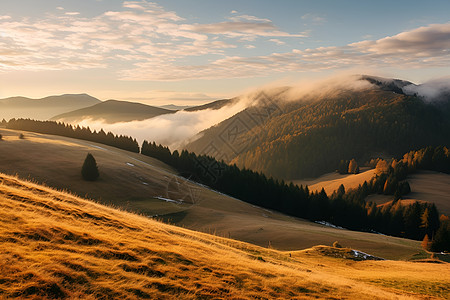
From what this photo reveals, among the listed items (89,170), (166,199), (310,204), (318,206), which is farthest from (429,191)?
(89,170)

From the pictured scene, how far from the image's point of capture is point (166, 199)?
79.1 meters

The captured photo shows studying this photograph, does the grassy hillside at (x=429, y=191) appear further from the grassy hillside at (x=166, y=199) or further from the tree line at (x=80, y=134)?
the tree line at (x=80, y=134)

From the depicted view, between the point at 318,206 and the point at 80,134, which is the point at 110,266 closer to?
the point at 318,206

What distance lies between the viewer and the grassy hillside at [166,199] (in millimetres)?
54875

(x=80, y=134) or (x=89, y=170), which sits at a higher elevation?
(x=80, y=134)

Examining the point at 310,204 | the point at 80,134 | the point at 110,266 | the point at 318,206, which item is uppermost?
the point at 80,134

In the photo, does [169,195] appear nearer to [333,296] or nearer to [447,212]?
[333,296]

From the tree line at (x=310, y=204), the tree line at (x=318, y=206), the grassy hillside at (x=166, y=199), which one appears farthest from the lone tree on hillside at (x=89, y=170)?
the tree line at (x=318, y=206)

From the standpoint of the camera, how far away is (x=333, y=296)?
1812 cm

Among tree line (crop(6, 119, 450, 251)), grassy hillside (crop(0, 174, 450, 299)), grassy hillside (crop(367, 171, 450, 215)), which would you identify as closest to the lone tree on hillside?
grassy hillside (crop(0, 174, 450, 299))

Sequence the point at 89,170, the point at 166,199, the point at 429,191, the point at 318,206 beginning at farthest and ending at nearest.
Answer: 1. the point at 429,191
2. the point at 318,206
3. the point at 166,199
4. the point at 89,170

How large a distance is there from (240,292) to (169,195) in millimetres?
68988

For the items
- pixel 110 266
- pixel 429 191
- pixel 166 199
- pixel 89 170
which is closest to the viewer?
pixel 110 266

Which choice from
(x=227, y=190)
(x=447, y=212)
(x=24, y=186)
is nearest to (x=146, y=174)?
(x=227, y=190)
